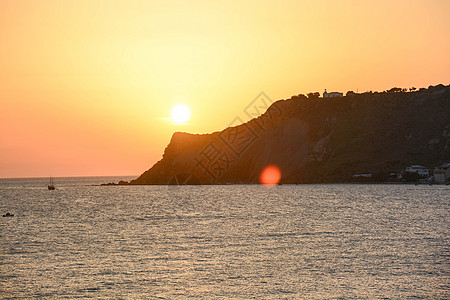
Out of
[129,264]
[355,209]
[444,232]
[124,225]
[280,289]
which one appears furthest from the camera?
[355,209]

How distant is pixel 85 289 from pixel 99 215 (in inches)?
2751

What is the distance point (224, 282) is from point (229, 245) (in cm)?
1788

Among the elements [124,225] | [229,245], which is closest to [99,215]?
[124,225]

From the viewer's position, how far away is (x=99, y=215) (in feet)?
356

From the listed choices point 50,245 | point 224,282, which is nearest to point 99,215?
point 50,245

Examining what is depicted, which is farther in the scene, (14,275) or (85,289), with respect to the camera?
(14,275)

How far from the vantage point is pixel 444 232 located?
67.9m

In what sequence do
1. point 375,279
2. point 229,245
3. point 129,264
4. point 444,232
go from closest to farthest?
1. point 375,279
2. point 129,264
3. point 229,245
4. point 444,232

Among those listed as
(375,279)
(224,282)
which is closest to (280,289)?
(224,282)

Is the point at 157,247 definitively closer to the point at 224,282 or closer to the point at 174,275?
the point at 174,275

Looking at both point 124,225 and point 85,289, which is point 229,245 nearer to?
point 85,289

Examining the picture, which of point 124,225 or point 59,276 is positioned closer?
point 59,276

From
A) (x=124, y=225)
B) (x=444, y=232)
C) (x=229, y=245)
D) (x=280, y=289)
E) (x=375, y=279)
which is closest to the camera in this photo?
(x=280, y=289)

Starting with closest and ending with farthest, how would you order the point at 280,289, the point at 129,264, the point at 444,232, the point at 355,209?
the point at 280,289
the point at 129,264
the point at 444,232
the point at 355,209
